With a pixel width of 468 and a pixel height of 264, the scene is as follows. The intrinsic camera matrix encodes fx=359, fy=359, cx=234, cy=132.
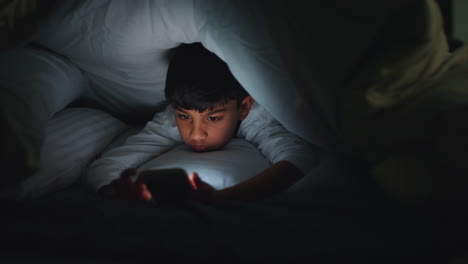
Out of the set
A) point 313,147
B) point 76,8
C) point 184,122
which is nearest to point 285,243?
point 313,147

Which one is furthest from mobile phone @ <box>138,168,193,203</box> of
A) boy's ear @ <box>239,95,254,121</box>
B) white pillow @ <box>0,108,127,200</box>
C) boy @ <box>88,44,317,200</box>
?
boy's ear @ <box>239,95,254,121</box>

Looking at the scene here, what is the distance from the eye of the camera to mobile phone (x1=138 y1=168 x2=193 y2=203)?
612mm

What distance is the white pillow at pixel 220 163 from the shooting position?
2.67 ft

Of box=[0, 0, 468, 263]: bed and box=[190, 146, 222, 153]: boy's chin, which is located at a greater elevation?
box=[0, 0, 468, 263]: bed

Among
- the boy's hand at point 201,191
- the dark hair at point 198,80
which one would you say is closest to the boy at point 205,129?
the dark hair at point 198,80

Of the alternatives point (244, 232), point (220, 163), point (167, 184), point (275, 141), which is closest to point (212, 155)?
point (220, 163)

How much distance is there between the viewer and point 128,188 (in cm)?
76

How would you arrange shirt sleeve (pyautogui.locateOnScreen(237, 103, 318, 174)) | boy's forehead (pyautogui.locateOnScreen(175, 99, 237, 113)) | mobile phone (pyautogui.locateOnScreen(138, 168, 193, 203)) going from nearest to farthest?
mobile phone (pyautogui.locateOnScreen(138, 168, 193, 203))
shirt sleeve (pyautogui.locateOnScreen(237, 103, 318, 174))
boy's forehead (pyautogui.locateOnScreen(175, 99, 237, 113))

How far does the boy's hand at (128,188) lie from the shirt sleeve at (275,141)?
325 millimetres

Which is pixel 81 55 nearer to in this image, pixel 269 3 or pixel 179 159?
pixel 179 159

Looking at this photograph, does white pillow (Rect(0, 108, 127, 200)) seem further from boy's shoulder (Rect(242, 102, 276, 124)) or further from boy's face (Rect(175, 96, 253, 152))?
boy's shoulder (Rect(242, 102, 276, 124))

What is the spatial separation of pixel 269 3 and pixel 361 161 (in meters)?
0.34

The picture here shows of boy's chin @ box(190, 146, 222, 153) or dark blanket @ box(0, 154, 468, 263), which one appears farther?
boy's chin @ box(190, 146, 222, 153)

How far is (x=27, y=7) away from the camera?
674mm
